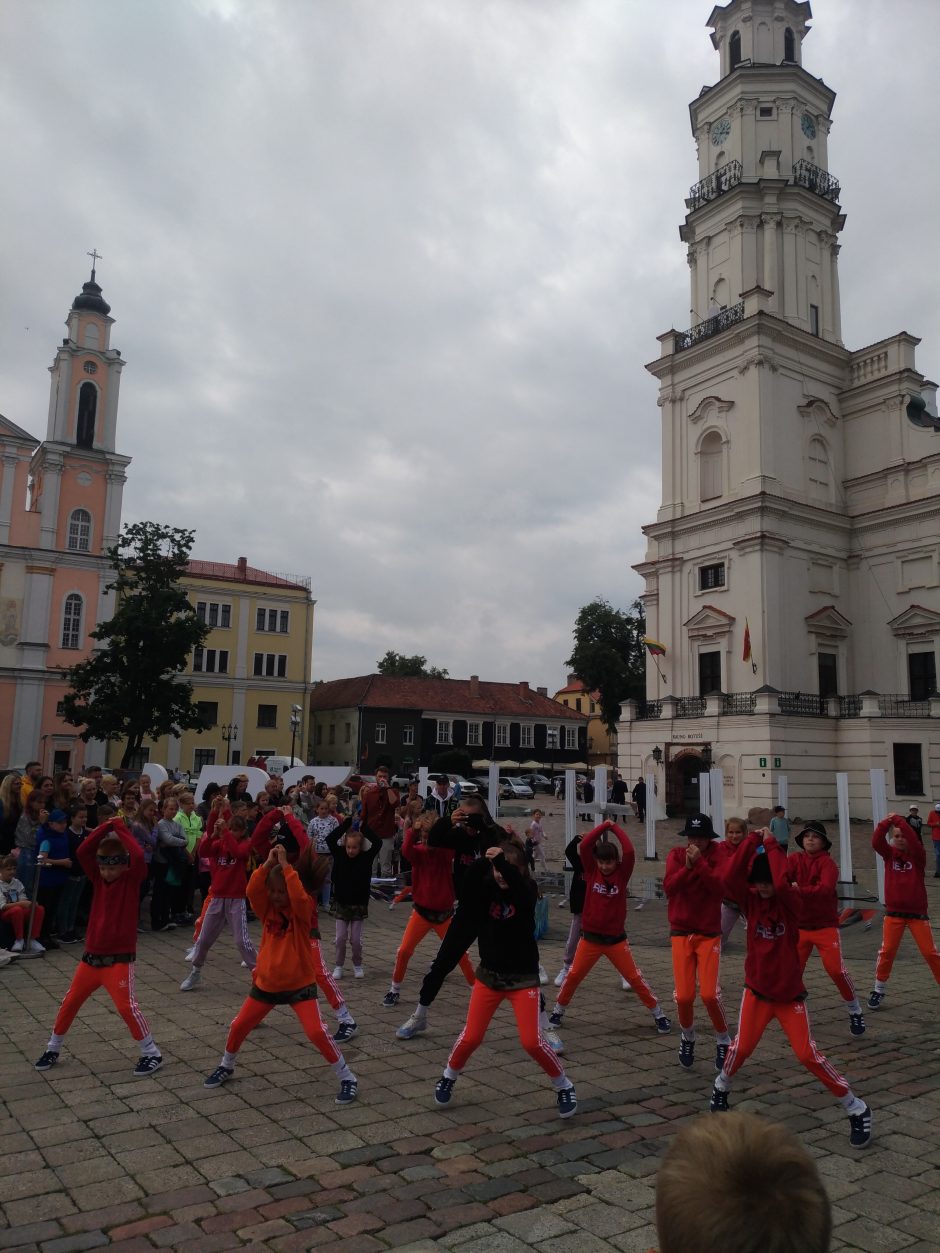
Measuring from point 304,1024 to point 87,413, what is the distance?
50.7m

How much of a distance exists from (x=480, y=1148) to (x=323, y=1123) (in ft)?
3.54

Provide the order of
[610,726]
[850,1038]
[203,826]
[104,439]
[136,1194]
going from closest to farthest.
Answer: [136,1194], [850,1038], [203,826], [104,439], [610,726]

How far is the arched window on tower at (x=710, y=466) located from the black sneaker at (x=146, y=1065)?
37452 millimetres

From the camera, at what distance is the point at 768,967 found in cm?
609

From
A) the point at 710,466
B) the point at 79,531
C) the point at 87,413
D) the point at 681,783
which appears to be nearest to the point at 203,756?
the point at 79,531

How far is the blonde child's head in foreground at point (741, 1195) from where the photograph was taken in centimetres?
158

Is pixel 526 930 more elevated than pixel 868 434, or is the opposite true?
pixel 868 434

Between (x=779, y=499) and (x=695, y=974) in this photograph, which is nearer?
(x=695, y=974)

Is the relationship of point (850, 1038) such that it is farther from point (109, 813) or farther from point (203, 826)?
point (203, 826)

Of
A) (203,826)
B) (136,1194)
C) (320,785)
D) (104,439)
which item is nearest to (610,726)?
(104,439)

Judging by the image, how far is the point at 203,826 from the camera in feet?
49.5

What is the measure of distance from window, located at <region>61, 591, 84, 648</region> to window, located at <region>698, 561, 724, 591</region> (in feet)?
104

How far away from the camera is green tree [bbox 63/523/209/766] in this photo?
1415 inches

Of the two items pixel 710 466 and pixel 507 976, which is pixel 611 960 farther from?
pixel 710 466
